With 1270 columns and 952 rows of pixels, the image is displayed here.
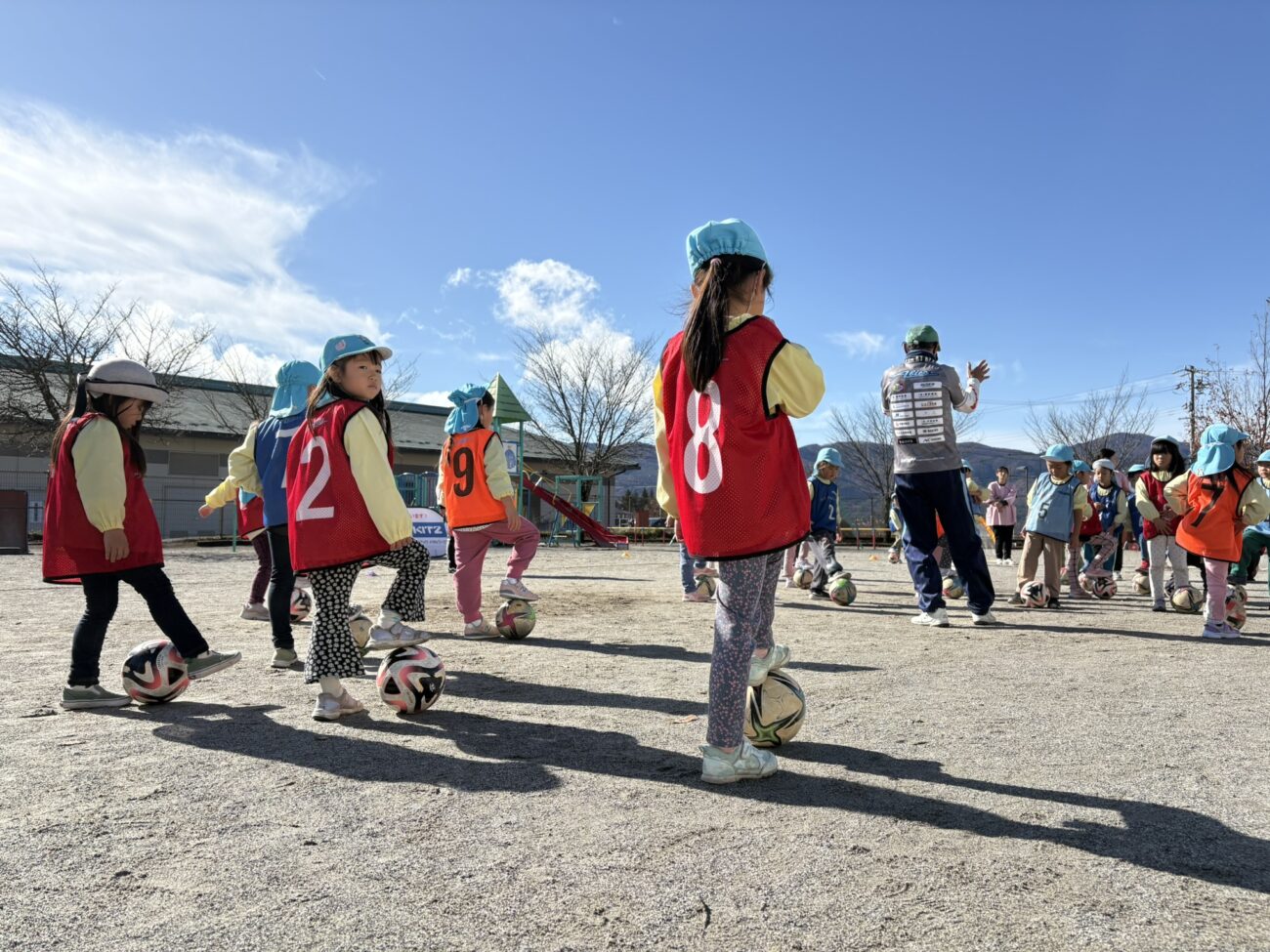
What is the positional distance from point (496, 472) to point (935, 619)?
158 inches

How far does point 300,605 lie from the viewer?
7.73m

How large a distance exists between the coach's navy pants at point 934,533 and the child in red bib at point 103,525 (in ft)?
18.9

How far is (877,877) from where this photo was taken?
90.6 inches

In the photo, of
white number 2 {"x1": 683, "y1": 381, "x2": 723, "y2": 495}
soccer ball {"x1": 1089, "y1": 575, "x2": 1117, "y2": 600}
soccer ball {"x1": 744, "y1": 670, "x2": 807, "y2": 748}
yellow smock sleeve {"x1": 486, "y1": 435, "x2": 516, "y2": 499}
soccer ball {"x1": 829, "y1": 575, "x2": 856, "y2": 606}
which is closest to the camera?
white number 2 {"x1": 683, "y1": 381, "x2": 723, "y2": 495}

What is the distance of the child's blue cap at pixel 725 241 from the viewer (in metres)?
3.45

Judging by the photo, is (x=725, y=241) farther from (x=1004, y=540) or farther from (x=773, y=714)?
(x=1004, y=540)

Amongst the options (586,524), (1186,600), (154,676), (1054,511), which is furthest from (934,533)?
(586,524)

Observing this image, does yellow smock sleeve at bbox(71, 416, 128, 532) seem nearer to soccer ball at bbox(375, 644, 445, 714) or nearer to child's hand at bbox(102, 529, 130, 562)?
child's hand at bbox(102, 529, 130, 562)

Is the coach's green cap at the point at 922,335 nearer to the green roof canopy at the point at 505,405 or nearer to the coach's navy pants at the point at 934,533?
the coach's navy pants at the point at 934,533

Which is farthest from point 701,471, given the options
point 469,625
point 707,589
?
point 707,589

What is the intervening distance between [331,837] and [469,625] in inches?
Result: 185

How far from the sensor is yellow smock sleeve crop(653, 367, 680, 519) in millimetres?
3557

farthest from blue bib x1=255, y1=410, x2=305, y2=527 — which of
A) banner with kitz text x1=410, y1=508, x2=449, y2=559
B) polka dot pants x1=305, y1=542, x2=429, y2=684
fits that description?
banner with kitz text x1=410, y1=508, x2=449, y2=559

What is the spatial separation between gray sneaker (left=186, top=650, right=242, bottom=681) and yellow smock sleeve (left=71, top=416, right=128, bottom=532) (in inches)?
32.3
